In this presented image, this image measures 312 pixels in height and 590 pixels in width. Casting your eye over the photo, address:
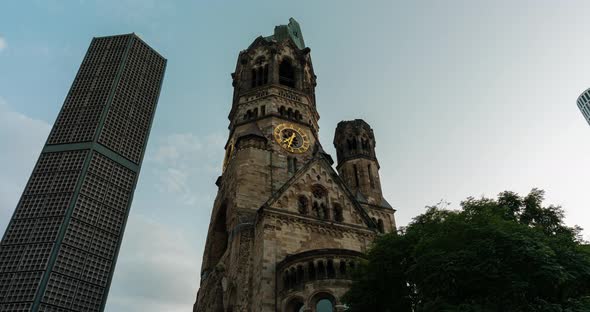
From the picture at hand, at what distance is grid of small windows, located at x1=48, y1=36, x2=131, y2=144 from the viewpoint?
48688 millimetres

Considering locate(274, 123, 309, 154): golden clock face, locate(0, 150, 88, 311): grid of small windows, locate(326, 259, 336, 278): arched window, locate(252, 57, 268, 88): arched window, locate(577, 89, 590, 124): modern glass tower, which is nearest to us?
locate(326, 259, 336, 278): arched window

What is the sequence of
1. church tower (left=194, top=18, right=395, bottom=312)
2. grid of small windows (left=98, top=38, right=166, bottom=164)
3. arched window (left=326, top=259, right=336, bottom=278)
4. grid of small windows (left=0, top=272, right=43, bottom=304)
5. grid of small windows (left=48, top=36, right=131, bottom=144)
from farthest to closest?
grid of small windows (left=98, top=38, right=166, bottom=164) < grid of small windows (left=48, top=36, right=131, bottom=144) < grid of small windows (left=0, top=272, right=43, bottom=304) < church tower (left=194, top=18, right=395, bottom=312) < arched window (left=326, top=259, right=336, bottom=278)

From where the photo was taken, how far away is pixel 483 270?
15844 mm

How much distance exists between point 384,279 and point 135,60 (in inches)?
1941

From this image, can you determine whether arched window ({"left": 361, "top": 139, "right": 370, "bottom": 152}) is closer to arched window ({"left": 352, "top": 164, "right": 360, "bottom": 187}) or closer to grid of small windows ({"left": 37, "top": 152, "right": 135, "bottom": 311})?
arched window ({"left": 352, "top": 164, "right": 360, "bottom": 187})

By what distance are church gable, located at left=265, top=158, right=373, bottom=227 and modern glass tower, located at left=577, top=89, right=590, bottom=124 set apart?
156m

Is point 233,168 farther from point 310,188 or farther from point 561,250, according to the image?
point 561,250

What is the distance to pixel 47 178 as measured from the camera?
44562mm

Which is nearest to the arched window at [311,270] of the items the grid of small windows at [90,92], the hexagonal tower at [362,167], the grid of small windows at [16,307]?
the hexagonal tower at [362,167]

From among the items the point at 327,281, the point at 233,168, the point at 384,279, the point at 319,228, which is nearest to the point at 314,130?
the point at 233,168

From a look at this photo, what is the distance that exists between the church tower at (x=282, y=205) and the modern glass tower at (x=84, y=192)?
11.7 meters

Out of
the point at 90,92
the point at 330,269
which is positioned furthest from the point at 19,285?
the point at 330,269

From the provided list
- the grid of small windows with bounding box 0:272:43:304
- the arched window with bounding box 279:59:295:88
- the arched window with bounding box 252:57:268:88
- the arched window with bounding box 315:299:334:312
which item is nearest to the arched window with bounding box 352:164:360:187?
the arched window with bounding box 279:59:295:88

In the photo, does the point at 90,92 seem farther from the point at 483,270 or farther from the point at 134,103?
the point at 483,270
